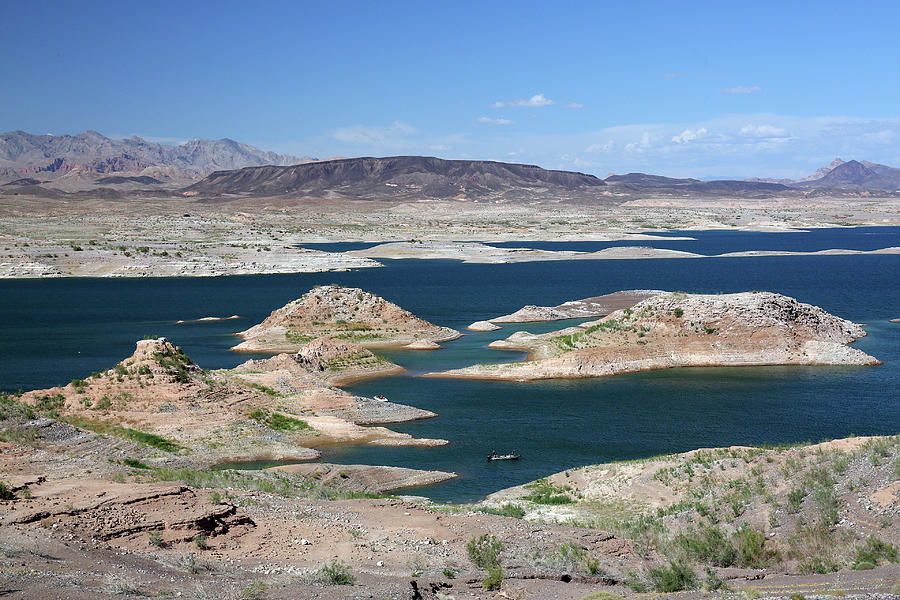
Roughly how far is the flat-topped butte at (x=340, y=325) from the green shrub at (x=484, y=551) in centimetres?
5408

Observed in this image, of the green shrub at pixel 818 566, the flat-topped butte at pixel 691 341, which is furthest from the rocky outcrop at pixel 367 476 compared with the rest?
the flat-topped butte at pixel 691 341

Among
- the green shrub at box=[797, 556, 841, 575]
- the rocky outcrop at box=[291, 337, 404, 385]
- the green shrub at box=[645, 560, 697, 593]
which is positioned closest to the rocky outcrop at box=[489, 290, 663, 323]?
the rocky outcrop at box=[291, 337, 404, 385]

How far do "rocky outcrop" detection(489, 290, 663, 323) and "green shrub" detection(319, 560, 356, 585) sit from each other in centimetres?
7053

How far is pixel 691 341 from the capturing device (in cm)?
6938

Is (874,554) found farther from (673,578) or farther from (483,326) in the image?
(483,326)

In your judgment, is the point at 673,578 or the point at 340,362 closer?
the point at 673,578

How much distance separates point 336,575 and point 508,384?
138ft

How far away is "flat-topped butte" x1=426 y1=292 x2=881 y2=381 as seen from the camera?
6556 centimetres

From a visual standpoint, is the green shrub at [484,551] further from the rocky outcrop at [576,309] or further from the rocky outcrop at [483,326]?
the rocky outcrop at [576,309]

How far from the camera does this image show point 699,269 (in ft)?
506

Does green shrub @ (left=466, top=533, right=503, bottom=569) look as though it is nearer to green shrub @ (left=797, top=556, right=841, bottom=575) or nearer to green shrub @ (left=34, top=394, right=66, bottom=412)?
green shrub @ (left=797, top=556, right=841, bottom=575)

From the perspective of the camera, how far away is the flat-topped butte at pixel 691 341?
6556 centimetres

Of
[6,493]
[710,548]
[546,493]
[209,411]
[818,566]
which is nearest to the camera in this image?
[818,566]

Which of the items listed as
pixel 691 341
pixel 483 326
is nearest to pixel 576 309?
pixel 483 326
